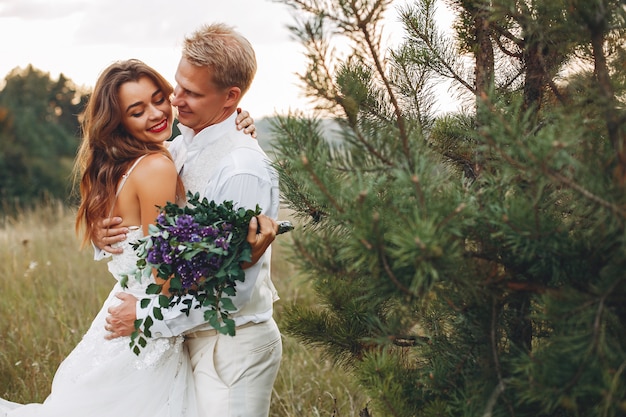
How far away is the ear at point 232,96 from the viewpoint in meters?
2.88

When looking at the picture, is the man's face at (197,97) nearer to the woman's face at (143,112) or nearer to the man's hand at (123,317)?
the woman's face at (143,112)

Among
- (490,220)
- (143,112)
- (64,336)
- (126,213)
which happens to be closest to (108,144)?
(143,112)

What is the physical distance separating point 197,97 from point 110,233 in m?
0.70

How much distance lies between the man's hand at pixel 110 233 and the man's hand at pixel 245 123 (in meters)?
0.67

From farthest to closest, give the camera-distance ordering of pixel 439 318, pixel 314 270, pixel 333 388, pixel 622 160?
pixel 333 388 < pixel 439 318 < pixel 314 270 < pixel 622 160

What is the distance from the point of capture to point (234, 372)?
2707 millimetres

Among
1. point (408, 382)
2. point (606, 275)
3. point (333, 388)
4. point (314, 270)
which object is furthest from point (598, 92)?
point (333, 388)

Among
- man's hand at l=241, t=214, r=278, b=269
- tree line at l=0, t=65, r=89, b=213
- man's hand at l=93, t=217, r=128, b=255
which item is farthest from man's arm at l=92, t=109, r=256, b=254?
tree line at l=0, t=65, r=89, b=213

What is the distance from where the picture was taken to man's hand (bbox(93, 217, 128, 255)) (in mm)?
2805

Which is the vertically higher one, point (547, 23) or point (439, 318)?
point (547, 23)

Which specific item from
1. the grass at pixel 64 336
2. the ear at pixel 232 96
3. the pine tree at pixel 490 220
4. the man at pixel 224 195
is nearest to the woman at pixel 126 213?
the man at pixel 224 195

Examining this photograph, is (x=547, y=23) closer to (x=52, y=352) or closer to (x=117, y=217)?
(x=117, y=217)

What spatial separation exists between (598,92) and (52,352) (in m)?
3.99

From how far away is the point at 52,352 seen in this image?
4.46 m
